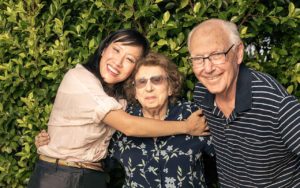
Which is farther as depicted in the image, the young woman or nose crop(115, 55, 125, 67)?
nose crop(115, 55, 125, 67)

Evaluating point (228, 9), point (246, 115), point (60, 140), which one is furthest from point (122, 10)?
point (246, 115)

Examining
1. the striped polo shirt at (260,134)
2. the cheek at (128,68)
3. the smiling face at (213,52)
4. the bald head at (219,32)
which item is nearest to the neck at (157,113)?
the cheek at (128,68)

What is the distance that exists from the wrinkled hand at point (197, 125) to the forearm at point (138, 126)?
0.20ft

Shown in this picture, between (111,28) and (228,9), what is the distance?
0.99m

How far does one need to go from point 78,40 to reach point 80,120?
3.07ft

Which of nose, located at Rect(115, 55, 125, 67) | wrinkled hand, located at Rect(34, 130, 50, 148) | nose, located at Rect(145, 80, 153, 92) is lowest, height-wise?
wrinkled hand, located at Rect(34, 130, 50, 148)

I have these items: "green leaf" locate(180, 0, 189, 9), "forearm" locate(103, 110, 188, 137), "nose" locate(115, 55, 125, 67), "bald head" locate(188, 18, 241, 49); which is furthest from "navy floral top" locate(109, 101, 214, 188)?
"bald head" locate(188, 18, 241, 49)

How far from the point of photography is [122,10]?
13.7ft

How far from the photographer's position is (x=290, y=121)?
3.09 m

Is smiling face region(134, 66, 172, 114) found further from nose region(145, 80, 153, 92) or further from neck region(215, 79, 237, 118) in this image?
neck region(215, 79, 237, 118)

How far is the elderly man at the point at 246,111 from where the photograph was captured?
3.15 metres

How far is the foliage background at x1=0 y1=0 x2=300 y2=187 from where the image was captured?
404 centimetres

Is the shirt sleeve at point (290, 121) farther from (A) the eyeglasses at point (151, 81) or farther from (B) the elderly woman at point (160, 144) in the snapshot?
(A) the eyeglasses at point (151, 81)

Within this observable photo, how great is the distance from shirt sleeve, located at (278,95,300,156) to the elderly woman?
87cm
